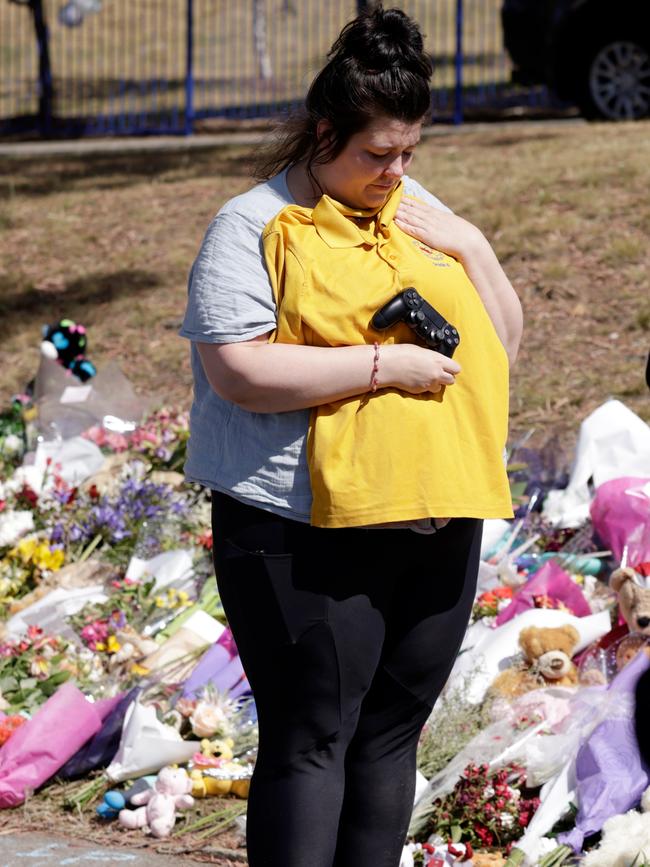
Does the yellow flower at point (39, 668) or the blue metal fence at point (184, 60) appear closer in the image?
the yellow flower at point (39, 668)

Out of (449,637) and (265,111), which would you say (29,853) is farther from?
(265,111)

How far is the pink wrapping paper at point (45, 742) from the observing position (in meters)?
3.29

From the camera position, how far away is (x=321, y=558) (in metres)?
2.08

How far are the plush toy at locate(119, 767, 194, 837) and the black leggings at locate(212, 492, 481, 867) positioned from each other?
3.11 ft

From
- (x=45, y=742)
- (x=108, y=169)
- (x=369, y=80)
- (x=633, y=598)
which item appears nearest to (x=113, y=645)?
(x=45, y=742)

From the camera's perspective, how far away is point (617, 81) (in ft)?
31.0

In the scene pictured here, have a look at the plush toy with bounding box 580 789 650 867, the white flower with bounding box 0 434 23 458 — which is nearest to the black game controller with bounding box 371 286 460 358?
the plush toy with bounding box 580 789 650 867

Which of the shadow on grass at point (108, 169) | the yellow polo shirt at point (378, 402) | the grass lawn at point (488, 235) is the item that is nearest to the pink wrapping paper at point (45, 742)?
the yellow polo shirt at point (378, 402)

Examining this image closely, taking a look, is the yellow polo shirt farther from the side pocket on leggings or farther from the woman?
the side pocket on leggings

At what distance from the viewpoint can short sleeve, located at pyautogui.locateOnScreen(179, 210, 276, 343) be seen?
2.03m

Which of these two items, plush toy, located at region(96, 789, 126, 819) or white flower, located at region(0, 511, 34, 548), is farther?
white flower, located at region(0, 511, 34, 548)

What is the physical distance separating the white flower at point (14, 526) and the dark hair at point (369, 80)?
2769mm

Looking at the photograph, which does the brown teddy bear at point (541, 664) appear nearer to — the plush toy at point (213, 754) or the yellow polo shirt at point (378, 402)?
the plush toy at point (213, 754)

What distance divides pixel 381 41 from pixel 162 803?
2030mm
